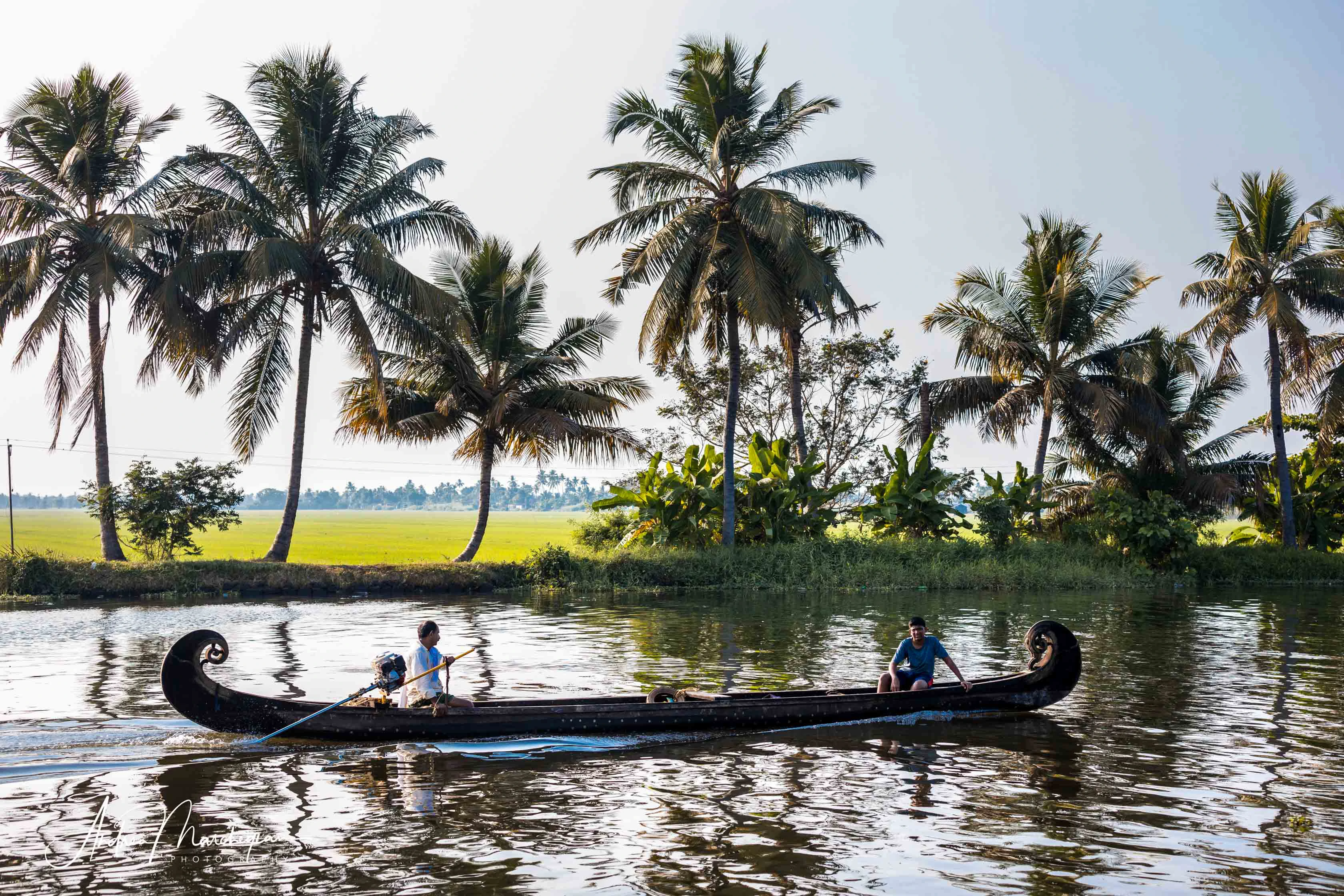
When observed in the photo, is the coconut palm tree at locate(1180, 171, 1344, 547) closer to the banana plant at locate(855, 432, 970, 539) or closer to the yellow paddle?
the banana plant at locate(855, 432, 970, 539)

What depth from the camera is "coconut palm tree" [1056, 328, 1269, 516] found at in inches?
1336

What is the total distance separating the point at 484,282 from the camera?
3262 centimetres

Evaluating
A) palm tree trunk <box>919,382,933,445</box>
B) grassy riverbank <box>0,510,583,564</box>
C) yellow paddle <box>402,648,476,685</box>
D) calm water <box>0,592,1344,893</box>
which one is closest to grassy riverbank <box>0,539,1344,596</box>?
grassy riverbank <box>0,510,583,564</box>

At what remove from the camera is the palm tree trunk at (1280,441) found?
114 feet

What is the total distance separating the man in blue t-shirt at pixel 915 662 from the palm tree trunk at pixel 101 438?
72.5ft

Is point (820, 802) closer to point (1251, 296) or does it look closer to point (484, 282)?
point (484, 282)

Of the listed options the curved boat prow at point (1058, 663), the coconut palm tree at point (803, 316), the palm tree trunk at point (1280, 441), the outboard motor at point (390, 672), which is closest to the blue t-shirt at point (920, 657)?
the curved boat prow at point (1058, 663)

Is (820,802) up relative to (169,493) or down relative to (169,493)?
down

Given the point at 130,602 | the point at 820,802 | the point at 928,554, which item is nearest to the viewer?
the point at 820,802

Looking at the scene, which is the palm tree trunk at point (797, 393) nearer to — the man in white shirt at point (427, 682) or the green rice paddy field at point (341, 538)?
the green rice paddy field at point (341, 538)

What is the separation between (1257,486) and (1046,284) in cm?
1014

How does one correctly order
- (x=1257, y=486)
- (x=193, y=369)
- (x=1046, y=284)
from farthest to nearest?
(x=1257, y=486) < (x=1046, y=284) < (x=193, y=369)

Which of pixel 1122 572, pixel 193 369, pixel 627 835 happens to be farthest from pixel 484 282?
pixel 627 835

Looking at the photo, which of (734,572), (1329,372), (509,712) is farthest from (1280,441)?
(509,712)
